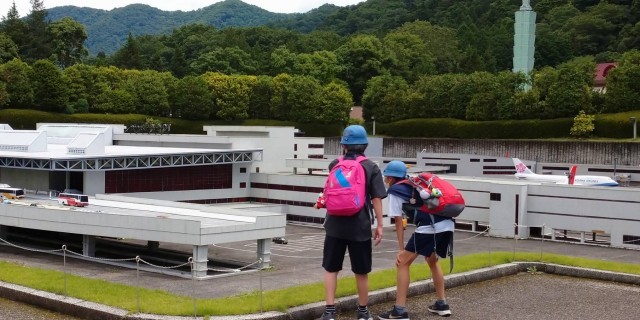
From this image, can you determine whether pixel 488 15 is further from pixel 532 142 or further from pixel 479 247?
pixel 479 247

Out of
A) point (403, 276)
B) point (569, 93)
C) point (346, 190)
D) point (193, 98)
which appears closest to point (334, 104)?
point (193, 98)

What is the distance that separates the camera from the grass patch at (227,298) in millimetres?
11031

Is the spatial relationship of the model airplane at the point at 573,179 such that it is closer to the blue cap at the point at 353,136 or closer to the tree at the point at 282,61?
the blue cap at the point at 353,136

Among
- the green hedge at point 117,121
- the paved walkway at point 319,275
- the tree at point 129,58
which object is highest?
the tree at point 129,58

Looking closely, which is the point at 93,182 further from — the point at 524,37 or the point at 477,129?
the point at 524,37

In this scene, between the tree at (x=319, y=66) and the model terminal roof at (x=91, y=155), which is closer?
the model terminal roof at (x=91, y=155)

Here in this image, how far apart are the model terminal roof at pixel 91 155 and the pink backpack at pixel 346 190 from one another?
2611 cm

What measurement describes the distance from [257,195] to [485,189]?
1252cm

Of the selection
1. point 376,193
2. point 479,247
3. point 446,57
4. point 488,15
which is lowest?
point 479,247

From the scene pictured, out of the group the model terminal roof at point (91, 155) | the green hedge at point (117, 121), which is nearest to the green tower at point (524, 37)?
the green hedge at point (117, 121)

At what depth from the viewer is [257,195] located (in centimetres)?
4194

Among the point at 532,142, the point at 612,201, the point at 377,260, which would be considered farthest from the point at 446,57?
the point at 377,260

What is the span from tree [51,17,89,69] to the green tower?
2098 inches

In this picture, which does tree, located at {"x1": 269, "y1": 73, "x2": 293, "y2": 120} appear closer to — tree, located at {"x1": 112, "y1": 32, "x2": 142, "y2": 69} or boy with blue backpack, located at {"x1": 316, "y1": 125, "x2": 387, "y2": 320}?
tree, located at {"x1": 112, "y1": 32, "x2": 142, "y2": 69}
